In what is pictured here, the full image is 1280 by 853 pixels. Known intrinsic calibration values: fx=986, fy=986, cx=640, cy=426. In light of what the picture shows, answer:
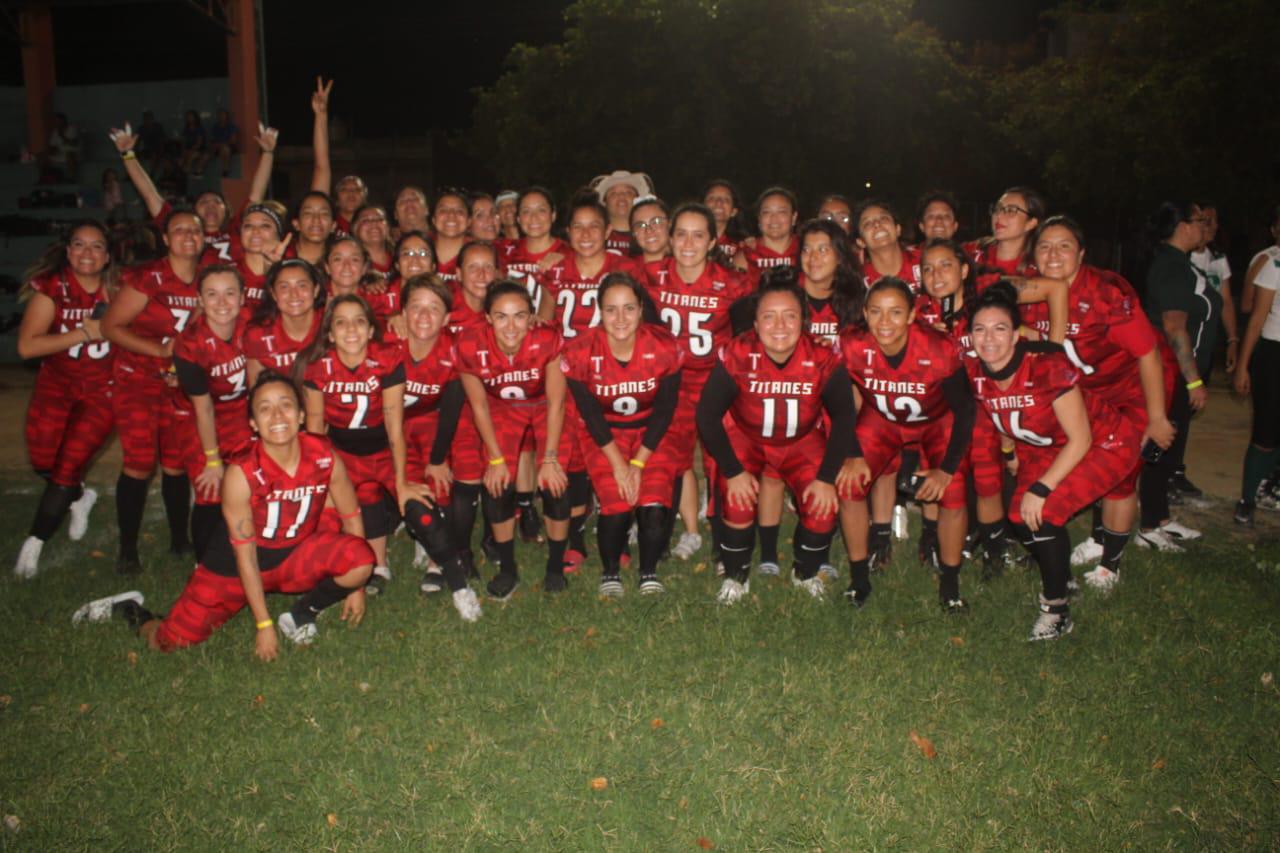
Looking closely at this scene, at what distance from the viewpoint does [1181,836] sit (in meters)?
3.58

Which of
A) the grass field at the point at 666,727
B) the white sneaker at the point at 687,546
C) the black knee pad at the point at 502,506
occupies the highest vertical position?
the black knee pad at the point at 502,506

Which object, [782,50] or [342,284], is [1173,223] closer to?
[342,284]

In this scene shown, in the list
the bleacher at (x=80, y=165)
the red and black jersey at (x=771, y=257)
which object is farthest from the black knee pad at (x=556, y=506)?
the bleacher at (x=80, y=165)

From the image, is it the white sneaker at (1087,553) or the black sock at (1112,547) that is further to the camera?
the white sneaker at (1087,553)

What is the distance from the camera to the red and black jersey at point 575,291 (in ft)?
21.6

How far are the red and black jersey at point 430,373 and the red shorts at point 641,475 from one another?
3.11 ft

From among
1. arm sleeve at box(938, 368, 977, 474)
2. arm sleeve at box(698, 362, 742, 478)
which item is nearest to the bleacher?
arm sleeve at box(698, 362, 742, 478)

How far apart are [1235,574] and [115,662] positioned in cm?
637

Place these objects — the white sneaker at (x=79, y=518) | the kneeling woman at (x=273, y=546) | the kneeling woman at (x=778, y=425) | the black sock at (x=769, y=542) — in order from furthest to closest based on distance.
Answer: the white sneaker at (x=79, y=518) < the black sock at (x=769, y=542) < the kneeling woman at (x=778, y=425) < the kneeling woman at (x=273, y=546)

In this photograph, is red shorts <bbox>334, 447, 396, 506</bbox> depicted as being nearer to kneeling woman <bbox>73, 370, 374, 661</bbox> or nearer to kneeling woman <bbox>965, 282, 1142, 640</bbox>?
kneeling woman <bbox>73, 370, 374, 661</bbox>

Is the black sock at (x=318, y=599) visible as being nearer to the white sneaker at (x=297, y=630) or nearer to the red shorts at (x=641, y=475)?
the white sneaker at (x=297, y=630)

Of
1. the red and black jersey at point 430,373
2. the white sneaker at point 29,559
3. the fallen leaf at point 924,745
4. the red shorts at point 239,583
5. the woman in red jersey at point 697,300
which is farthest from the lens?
the white sneaker at point 29,559

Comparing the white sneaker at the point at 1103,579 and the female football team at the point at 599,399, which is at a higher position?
the female football team at the point at 599,399

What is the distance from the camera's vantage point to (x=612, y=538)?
579 cm
